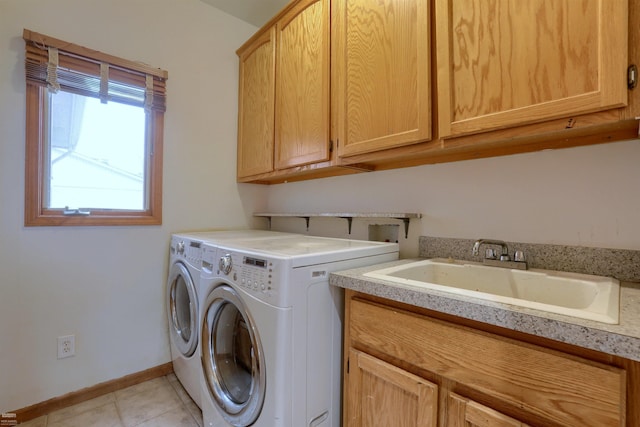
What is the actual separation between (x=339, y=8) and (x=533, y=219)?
55.0 inches

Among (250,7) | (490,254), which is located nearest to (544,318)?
(490,254)

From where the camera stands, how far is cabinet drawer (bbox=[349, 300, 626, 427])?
581 mm

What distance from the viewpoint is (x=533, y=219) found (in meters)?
1.17

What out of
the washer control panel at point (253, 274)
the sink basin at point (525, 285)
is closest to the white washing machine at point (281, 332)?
the washer control panel at point (253, 274)

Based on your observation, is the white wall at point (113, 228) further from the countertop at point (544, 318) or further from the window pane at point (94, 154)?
the countertop at point (544, 318)

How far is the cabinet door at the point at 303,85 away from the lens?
1595 mm

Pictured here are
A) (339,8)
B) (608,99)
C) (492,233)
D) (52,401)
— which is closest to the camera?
(608,99)

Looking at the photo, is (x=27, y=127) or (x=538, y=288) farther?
(x=27, y=127)

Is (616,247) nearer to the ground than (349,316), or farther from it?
farther from it

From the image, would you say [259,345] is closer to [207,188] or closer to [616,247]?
[616,247]

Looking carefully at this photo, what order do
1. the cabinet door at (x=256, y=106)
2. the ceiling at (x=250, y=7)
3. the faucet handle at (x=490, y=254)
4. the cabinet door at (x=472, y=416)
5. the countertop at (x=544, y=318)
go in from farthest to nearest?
the ceiling at (x=250, y=7) < the cabinet door at (x=256, y=106) < the faucet handle at (x=490, y=254) < the cabinet door at (x=472, y=416) < the countertop at (x=544, y=318)

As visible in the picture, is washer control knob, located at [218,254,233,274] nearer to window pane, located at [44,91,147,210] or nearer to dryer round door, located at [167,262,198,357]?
dryer round door, located at [167,262,198,357]

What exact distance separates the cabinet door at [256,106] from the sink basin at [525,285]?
49.3 inches

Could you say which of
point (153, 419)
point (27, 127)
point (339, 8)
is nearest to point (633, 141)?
Result: point (339, 8)
